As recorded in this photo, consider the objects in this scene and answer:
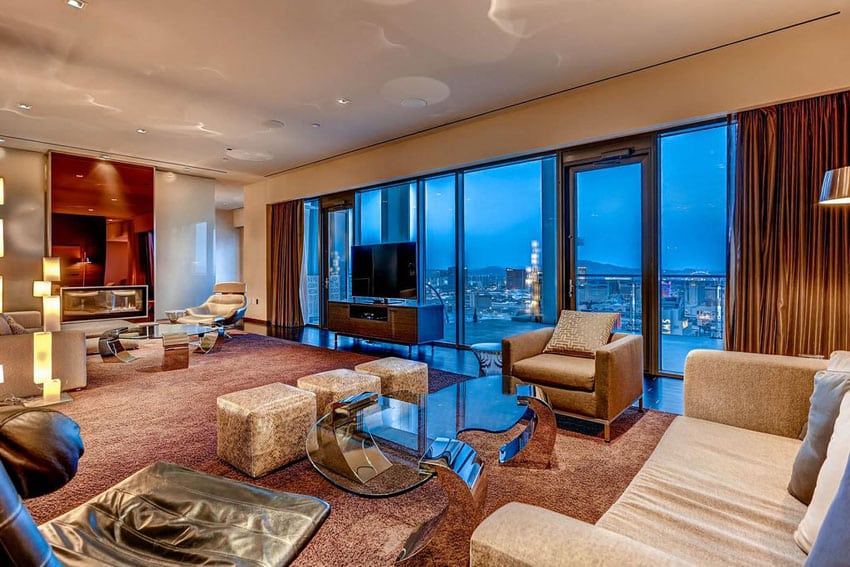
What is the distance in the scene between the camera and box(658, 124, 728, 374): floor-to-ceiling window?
403 centimetres

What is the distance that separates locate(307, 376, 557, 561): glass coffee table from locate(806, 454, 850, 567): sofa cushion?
0.95 m

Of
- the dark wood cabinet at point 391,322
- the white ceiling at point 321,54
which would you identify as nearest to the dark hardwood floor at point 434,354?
the dark wood cabinet at point 391,322

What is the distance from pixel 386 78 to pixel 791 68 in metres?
3.22

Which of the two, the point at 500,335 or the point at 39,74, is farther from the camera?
the point at 500,335

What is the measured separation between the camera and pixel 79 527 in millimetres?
1054

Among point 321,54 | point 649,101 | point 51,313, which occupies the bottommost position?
point 51,313

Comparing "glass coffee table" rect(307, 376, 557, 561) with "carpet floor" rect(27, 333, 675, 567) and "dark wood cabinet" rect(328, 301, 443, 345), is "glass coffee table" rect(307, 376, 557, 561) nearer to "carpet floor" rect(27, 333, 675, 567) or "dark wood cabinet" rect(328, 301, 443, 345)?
"carpet floor" rect(27, 333, 675, 567)

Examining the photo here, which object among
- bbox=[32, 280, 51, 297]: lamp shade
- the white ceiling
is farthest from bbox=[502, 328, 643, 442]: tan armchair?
bbox=[32, 280, 51, 297]: lamp shade

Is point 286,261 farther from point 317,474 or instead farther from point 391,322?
point 317,474

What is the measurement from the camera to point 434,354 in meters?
5.53

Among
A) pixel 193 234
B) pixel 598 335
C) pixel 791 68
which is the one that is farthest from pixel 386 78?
pixel 193 234

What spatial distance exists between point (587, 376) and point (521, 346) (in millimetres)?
583

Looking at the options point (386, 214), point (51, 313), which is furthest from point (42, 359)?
point (386, 214)

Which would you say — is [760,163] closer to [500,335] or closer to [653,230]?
[653,230]
